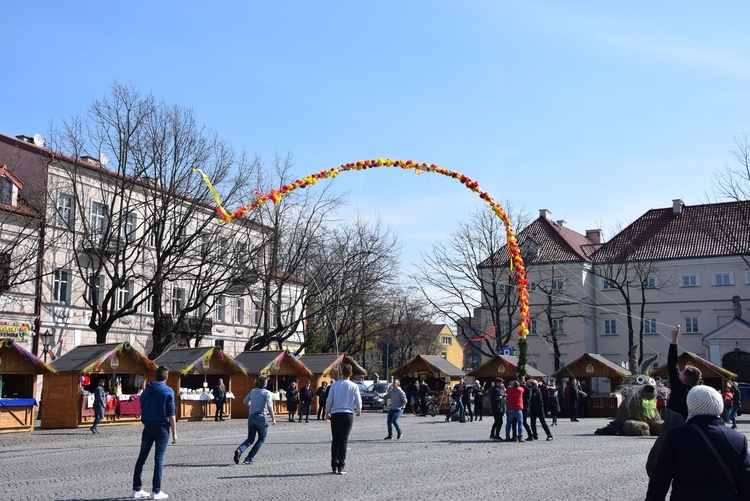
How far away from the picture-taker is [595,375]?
41656mm

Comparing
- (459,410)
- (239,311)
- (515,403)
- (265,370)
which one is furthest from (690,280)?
(515,403)

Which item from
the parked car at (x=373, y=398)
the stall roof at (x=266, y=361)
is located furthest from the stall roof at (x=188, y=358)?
the parked car at (x=373, y=398)

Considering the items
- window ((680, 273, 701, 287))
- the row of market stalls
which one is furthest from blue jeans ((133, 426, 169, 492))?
window ((680, 273, 701, 287))

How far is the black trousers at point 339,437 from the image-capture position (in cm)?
1341

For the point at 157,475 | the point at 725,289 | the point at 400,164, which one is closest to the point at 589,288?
the point at 725,289

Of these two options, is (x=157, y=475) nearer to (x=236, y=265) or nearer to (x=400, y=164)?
(x=400, y=164)

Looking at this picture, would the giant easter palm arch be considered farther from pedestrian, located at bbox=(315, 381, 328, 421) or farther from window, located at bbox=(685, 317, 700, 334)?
window, located at bbox=(685, 317, 700, 334)

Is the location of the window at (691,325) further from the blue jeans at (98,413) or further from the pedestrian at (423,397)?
the blue jeans at (98,413)

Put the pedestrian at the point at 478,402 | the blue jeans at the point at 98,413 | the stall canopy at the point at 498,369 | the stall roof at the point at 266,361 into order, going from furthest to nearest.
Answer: the stall canopy at the point at 498,369 < the stall roof at the point at 266,361 < the pedestrian at the point at 478,402 < the blue jeans at the point at 98,413

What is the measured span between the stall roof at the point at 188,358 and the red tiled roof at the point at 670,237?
3282 cm

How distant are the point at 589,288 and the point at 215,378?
34.4 metres

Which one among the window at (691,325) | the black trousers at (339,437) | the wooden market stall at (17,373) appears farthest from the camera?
the window at (691,325)

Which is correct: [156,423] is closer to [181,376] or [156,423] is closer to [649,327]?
[181,376]

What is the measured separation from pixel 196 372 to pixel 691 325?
3867cm
